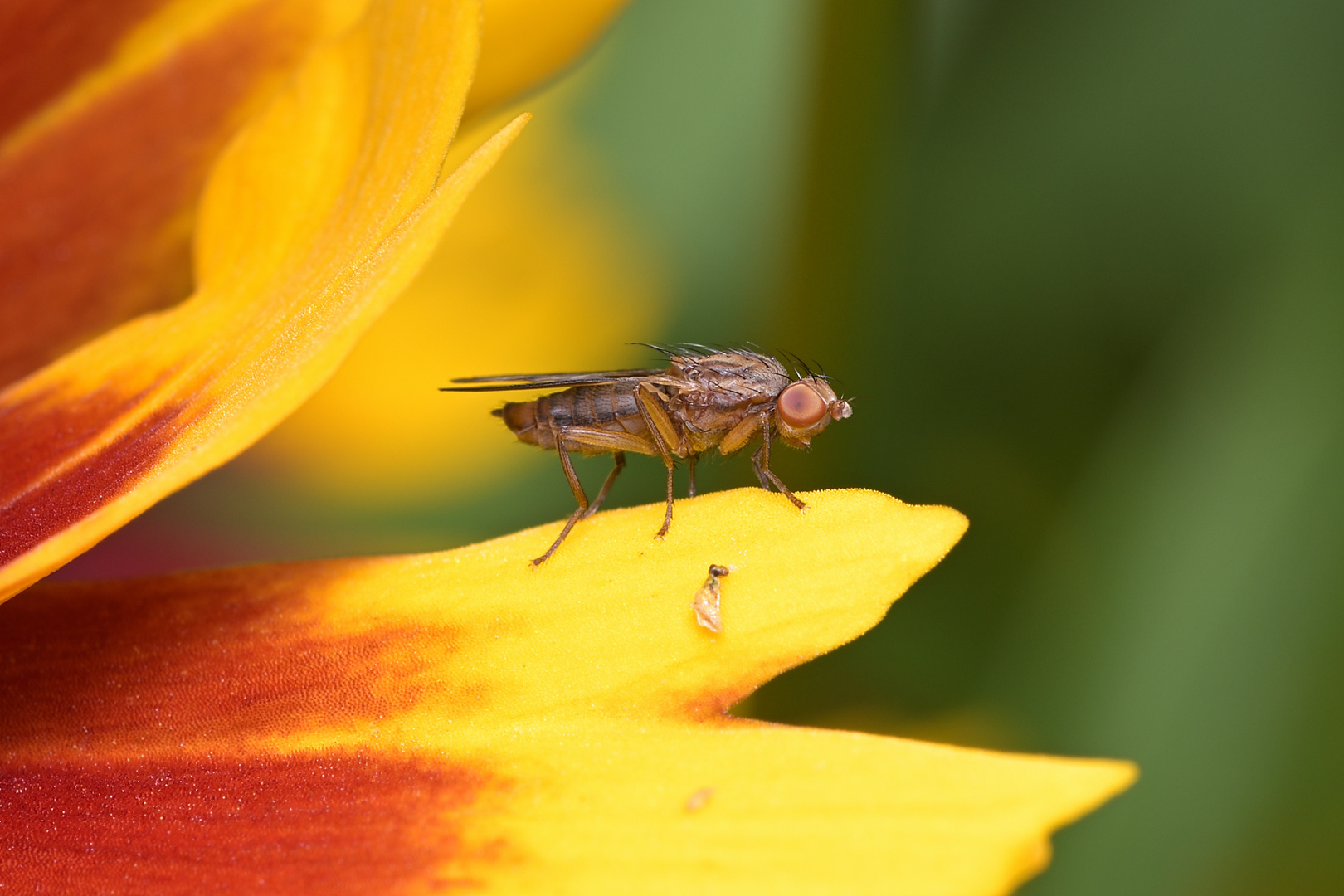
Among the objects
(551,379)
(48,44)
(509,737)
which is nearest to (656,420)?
(551,379)

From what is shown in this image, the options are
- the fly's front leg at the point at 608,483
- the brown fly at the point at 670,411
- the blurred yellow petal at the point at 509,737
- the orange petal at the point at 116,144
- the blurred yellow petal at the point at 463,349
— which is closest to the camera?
the blurred yellow petal at the point at 509,737

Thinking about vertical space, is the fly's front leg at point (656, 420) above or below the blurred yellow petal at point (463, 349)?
above

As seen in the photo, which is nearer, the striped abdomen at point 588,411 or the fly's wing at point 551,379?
the fly's wing at point 551,379

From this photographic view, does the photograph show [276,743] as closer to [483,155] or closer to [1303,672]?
[483,155]

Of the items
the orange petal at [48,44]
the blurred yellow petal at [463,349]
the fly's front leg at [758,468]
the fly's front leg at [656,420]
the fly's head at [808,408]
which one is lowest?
the blurred yellow petal at [463,349]

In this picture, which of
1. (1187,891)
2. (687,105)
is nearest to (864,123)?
(1187,891)

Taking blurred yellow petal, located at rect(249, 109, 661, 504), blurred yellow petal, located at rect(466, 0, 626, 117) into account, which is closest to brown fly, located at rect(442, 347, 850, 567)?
blurred yellow petal, located at rect(466, 0, 626, 117)

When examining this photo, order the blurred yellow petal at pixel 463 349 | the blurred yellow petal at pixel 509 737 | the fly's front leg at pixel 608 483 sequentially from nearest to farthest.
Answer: the blurred yellow petal at pixel 509 737 → the fly's front leg at pixel 608 483 → the blurred yellow petal at pixel 463 349

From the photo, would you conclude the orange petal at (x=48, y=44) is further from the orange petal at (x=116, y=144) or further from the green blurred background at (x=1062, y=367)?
the green blurred background at (x=1062, y=367)

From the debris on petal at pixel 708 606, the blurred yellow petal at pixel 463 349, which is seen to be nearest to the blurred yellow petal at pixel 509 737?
the debris on petal at pixel 708 606
